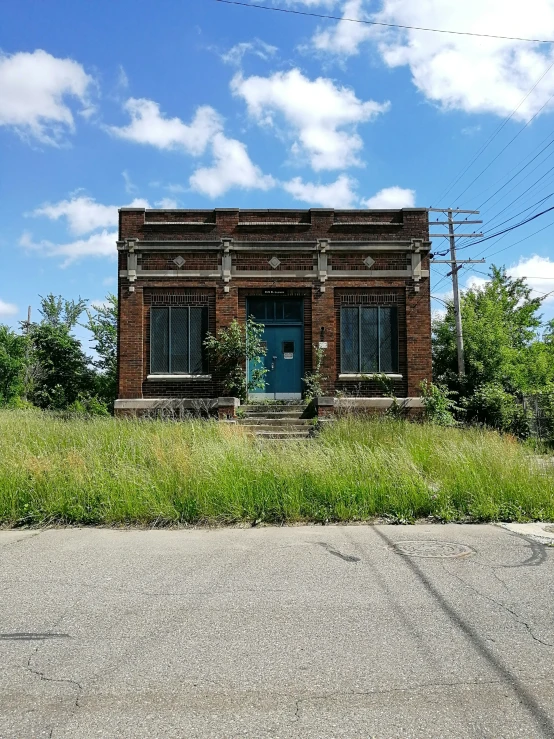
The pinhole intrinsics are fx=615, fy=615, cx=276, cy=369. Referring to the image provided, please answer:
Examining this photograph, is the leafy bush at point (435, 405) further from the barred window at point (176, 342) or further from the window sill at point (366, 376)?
the barred window at point (176, 342)

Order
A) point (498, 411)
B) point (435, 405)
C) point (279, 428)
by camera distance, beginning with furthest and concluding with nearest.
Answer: point (498, 411) < point (435, 405) < point (279, 428)

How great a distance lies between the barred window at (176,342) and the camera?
1777 centimetres

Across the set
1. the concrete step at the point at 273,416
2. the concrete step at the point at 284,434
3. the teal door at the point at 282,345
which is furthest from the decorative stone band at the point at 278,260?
the concrete step at the point at 284,434

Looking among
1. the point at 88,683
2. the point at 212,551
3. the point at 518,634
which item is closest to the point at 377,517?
the point at 212,551

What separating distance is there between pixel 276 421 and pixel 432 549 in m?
9.95

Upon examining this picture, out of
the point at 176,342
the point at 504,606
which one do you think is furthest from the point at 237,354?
the point at 504,606

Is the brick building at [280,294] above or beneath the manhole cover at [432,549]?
above

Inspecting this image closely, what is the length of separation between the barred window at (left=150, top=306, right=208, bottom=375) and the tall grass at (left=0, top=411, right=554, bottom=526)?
7964 millimetres

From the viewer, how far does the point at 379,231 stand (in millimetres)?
18000

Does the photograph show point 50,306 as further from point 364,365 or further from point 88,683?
point 88,683

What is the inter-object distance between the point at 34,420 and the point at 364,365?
9.25 m

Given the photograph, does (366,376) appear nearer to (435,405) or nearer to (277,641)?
(435,405)

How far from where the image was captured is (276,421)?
1606 centimetres

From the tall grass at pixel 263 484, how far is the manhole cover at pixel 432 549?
1.16m
